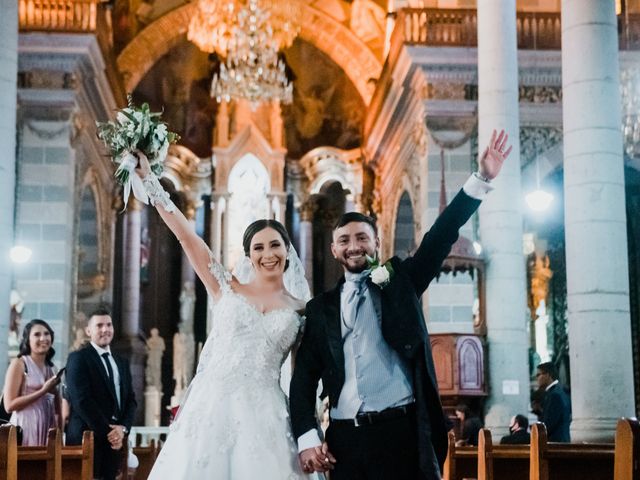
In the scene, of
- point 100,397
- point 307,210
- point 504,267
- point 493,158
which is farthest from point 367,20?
point 493,158

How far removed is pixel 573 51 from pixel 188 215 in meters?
17.8

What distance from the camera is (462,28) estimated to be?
60.5 feet

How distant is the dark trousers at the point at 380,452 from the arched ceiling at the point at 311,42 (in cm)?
2223

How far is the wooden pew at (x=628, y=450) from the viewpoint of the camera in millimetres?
4047

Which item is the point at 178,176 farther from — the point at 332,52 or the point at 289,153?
the point at 332,52

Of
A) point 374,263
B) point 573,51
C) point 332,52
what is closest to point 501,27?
point 573,51

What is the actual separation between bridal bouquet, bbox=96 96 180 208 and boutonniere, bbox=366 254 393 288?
1487 mm

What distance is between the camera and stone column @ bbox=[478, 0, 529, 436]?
44.4 ft

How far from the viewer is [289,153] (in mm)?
27797

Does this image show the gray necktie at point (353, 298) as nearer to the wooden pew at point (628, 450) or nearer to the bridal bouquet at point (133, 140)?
the wooden pew at point (628, 450)

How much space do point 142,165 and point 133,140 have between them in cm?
17

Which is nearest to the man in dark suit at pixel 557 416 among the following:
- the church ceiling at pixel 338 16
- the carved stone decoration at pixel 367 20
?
the church ceiling at pixel 338 16

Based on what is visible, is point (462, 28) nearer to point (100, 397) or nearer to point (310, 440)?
point (100, 397)

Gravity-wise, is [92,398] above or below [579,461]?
above
